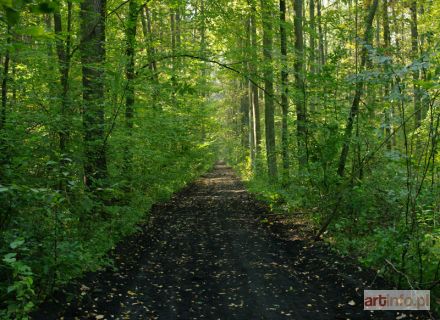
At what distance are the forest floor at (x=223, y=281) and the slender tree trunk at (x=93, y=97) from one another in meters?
1.84

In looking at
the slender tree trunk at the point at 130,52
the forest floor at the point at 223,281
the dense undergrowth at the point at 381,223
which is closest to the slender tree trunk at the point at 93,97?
the slender tree trunk at the point at 130,52

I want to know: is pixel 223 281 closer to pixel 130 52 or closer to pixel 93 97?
pixel 93 97

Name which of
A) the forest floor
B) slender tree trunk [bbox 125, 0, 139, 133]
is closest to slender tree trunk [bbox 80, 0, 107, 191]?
slender tree trunk [bbox 125, 0, 139, 133]

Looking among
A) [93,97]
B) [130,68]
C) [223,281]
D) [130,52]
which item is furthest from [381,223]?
[130,52]

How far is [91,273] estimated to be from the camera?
5949 millimetres

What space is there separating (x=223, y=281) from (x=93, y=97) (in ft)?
15.9

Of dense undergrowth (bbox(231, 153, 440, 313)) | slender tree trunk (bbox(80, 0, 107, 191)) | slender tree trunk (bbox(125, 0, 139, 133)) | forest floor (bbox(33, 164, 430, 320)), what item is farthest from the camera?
slender tree trunk (bbox(125, 0, 139, 133))

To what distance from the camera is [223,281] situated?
606 centimetres

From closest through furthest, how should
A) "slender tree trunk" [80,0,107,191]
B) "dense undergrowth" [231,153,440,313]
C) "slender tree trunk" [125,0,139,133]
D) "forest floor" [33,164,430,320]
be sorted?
1. "forest floor" [33,164,430,320]
2. "dense undergrowth" [231,153,440,313]
3. "slender tree trunk" [80,0,107,191]
4. "slender tree trunk" [125,0,139,133]

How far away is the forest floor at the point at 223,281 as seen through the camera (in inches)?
192

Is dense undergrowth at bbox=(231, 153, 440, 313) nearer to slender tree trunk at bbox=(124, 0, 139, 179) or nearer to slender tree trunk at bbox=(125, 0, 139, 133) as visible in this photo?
slender tree trunk at bbox=(124, 0, 139, 179)

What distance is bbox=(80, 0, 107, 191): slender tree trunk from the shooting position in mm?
7289

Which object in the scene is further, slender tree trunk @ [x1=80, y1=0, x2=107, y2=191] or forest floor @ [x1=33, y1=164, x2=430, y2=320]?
slender tree trunk @ [x1=80, y1=0, x2=107, y2=191]

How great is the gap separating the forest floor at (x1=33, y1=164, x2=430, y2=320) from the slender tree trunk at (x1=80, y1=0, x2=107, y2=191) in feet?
6.05
